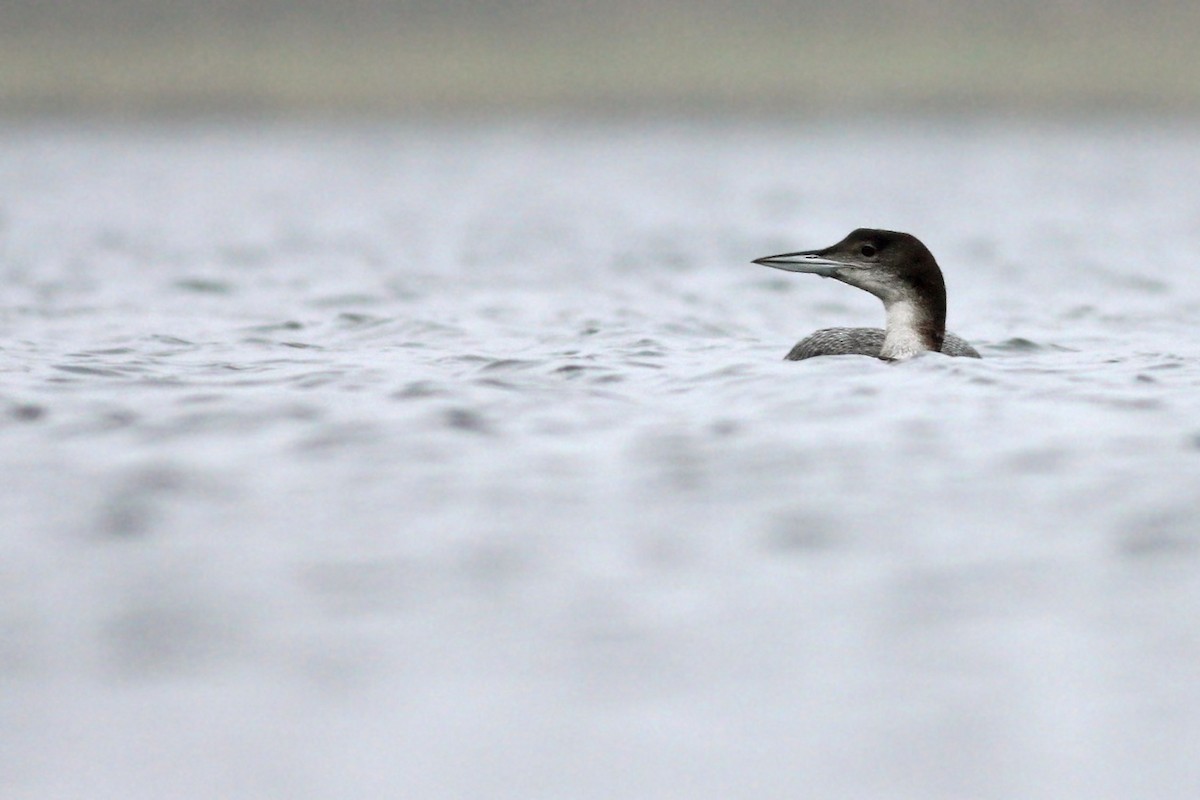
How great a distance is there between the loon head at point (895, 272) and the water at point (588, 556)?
525mm

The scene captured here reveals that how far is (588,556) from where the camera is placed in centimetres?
585

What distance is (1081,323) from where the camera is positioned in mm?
14461

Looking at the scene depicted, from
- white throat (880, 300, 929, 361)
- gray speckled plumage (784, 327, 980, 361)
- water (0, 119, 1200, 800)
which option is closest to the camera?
water (0, 119, 1200, 800)

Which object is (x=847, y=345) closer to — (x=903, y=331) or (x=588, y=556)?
(x=903, y=331)

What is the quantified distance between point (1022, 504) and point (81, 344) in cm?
781

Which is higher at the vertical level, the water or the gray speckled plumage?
the gray speckled plumage

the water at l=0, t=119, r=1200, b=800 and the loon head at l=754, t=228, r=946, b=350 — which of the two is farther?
the loon head at l=754, t=228, r=946, b=350

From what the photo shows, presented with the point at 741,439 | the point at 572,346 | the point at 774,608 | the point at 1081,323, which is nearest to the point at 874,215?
the point at 1081,323

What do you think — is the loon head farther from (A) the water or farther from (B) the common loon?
(A) the water

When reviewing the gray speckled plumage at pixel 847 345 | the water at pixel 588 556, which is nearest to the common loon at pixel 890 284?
the gray speckled plumage at pixel 847 345

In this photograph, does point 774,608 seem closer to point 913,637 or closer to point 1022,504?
point 913,637

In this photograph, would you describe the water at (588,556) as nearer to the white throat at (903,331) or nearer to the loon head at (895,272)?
the white throat at (903,331)

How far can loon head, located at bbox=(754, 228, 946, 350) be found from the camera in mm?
10539

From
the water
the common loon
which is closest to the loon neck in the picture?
the common loon
